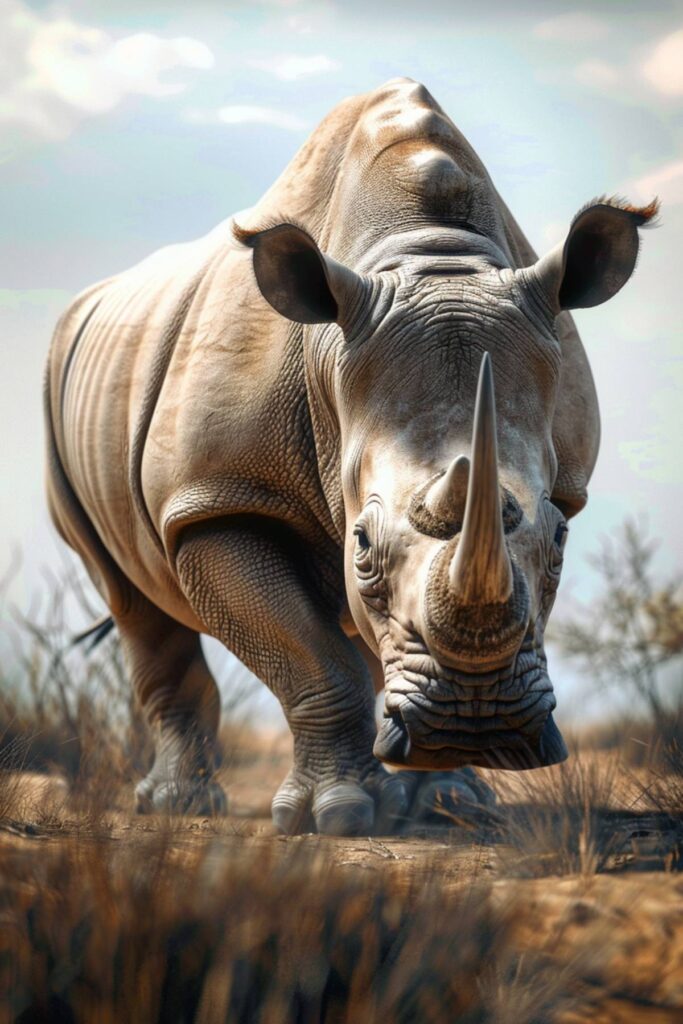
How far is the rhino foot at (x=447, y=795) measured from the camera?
6.52 metres

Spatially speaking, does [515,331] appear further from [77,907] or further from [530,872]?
[77,907]

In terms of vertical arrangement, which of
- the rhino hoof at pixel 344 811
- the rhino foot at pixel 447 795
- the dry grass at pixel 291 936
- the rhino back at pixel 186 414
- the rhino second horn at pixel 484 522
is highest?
the rhino back at pixel 186 414

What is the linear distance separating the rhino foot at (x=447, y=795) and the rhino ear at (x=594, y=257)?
199 centimetres

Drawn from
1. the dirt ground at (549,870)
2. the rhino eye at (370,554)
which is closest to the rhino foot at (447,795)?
the dirt ground at (549,870)

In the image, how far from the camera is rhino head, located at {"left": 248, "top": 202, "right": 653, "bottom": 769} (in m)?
4.59

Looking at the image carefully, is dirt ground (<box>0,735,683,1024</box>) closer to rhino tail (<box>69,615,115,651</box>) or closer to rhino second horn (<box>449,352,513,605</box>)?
rhino second horn (<box>449,352,513,605</box>)

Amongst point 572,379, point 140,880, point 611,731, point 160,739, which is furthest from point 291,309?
point 611,731

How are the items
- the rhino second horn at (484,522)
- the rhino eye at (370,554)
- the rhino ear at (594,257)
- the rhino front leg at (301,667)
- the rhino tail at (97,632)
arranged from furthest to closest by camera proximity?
1. the rhino tail at (97,632)
2. the rhino front leg at (301,667)
3. the rhino ear at (594,257)
4. the rhino eye at (370,554)
5. the rhino second horn at (484,522)

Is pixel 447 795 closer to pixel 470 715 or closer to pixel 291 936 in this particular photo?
pixel 470 715

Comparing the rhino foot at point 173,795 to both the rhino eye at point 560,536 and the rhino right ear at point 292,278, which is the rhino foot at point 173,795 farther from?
the rhino right ear at point 292,278

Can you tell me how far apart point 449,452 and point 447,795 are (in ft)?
7.27

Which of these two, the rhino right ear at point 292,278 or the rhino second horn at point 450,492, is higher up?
the rhino right ear at point 292,278

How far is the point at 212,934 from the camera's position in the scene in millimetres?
3740

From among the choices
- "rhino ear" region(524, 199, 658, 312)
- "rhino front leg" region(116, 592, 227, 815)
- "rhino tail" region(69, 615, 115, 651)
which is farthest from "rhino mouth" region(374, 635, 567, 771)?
"rhino tail" region(69, 615, 115, 651)
